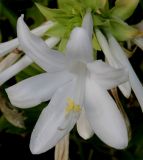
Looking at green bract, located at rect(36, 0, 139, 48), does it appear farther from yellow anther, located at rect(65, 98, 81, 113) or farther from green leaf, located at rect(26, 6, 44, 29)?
green leaf, located at rect(26, 6, 44, 29)

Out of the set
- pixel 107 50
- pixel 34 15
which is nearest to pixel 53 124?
pixel 107 50

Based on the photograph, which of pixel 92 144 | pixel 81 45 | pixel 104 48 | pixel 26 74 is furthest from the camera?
pixel 92 144

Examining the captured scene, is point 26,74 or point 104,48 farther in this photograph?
point 26,74

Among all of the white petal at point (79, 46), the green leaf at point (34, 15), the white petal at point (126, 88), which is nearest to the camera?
the white petal at point (79, 46)

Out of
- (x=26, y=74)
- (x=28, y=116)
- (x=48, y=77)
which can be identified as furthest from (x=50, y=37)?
(x=28, y=116)

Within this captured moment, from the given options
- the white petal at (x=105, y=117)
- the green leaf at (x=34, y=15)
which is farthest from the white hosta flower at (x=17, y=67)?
the green leaf at (x=34, y=15)

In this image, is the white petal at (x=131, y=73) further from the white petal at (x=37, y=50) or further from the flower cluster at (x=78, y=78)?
the white petal at (x=37, y=50)

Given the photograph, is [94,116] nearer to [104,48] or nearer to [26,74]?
[104,48]
